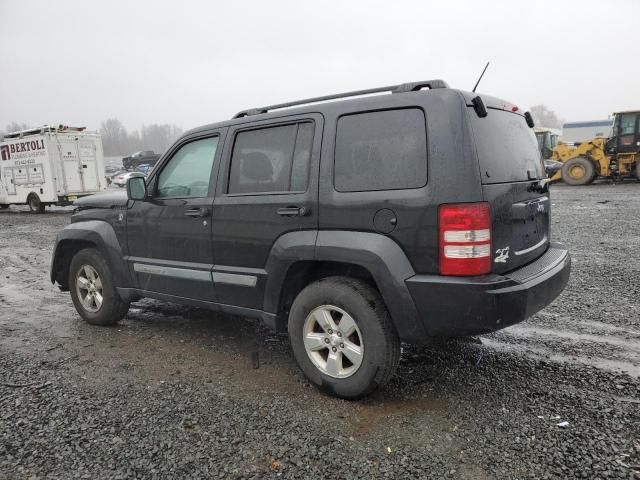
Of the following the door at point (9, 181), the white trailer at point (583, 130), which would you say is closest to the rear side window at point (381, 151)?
the door at point (9, 181)

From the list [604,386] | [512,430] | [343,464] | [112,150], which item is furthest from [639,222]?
[112,150]

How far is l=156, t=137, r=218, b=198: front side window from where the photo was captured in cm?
378

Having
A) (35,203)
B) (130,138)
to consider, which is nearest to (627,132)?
(35,203)

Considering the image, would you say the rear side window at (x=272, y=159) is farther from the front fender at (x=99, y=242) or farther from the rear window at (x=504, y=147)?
the front fender at (x=99, y=242)

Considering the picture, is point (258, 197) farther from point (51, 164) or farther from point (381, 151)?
point (51, 164)

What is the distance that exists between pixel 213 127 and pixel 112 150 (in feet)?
311

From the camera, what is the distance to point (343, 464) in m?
2.43

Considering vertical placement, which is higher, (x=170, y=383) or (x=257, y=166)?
(x=257, y=166)

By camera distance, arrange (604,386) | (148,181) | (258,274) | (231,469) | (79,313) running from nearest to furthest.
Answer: (231,469) < (604,386) < (258,274) < (148,181) < (79,313)

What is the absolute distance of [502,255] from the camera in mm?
2752

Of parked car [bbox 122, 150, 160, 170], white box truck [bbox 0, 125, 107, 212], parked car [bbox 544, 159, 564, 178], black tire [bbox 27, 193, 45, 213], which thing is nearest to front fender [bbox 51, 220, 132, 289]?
white box truck [bbox 0, 125, 107, 212]

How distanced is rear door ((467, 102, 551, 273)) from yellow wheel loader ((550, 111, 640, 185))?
1745 centimetres

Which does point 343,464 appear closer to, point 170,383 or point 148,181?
point 170,383

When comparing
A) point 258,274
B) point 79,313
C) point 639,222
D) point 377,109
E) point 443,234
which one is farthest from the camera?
point 639,222
